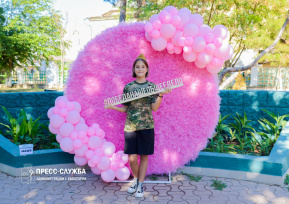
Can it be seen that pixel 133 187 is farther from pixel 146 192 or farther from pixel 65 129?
pixel 65 129

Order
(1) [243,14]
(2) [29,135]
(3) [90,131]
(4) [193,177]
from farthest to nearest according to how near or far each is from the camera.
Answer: (1) [243,14], (2) [29,135], (4) [193,177], (3) [90,131]

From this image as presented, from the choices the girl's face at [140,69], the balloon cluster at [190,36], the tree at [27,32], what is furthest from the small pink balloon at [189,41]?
the tree at [27,32]

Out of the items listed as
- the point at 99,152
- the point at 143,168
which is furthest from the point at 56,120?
the point at 143,168

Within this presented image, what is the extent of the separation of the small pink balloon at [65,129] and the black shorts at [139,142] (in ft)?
2.33

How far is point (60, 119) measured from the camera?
320cm

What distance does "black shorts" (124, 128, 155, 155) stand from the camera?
300cm

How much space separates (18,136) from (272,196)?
3.76 metres

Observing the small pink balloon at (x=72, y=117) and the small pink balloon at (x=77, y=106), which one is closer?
→ the small pink balloon at (x=72, y=117)

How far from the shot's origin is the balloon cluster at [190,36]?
10.1 feet

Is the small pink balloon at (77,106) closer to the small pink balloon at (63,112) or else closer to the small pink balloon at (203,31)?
the small pink balloon at (63,112)

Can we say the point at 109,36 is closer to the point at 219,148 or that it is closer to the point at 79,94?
the point at 79,94

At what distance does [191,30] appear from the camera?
307 centimetres

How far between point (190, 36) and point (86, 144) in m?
1.80

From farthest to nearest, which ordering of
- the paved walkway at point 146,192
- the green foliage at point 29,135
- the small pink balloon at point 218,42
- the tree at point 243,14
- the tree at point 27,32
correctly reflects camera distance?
1. the tree at point 27,32
2. the tree at point 243,14
3. the green foliage at point 29,135
4. the small pink balloon at point 218,42
5. the paved walkway at point 146,192
